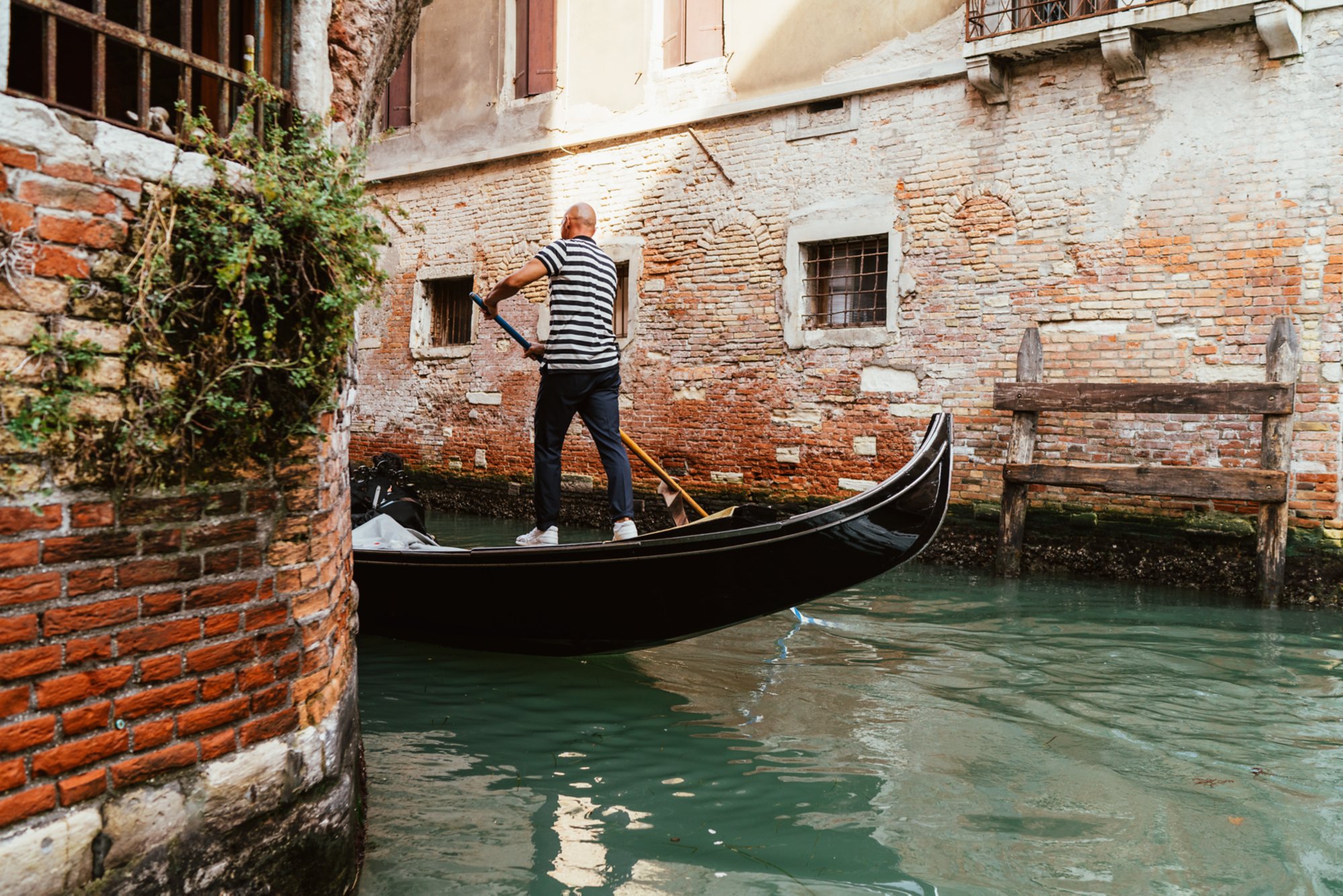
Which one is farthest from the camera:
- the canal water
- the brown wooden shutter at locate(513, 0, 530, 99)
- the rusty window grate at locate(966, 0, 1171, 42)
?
the brown wooden shutter at locate(513, 0, 530, 99)

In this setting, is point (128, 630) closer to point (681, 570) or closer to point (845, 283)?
point (681, 570)

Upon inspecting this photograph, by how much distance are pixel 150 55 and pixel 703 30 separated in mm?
6610

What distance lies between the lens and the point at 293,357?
1838 mm

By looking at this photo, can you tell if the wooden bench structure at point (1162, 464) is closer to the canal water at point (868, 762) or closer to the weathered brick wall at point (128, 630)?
the canal water at point (868, 762)

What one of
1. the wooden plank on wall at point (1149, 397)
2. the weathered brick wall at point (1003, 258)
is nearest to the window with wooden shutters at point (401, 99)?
the weathered brick wall at point (1003, 258)

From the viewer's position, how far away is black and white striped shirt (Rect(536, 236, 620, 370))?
394cm

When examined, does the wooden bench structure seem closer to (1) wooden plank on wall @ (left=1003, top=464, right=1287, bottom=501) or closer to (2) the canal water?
(1) wooden plank on wall @ (left=1003, top=464, right=1287, bottom=501)

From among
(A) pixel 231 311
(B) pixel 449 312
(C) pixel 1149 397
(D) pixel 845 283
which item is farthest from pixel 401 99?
(A) pixel 231 311

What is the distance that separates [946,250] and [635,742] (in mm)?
4549

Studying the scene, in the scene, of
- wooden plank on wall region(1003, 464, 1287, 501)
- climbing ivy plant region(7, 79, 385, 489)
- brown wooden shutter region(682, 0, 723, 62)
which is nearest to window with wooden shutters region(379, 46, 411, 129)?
brown wooden shutter region(682, 0, 723, 62)

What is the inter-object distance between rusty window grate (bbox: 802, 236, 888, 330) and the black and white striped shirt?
3466 mm

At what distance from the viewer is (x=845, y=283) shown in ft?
23.9

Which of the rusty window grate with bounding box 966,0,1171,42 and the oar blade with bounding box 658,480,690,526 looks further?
the rusty window grate with bounding box 966,0,1171,42

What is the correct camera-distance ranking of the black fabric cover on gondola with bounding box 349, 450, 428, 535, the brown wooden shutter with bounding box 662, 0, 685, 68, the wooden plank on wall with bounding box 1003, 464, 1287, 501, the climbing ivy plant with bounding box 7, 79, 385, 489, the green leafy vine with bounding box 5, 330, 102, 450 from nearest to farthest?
the green leafy vine with bounding box 5, 330, 102, 450 < the climbing ivy plant with bounding box 7, 79, 385, 489 < the black fabric cover on gondola with bounding box 349, 450, 428, 535 < the wooden plank on wall with bounding box 1003, 464, 1287, 501 < the brown wooden shutter with bounding box 662, 0, 685, 68
